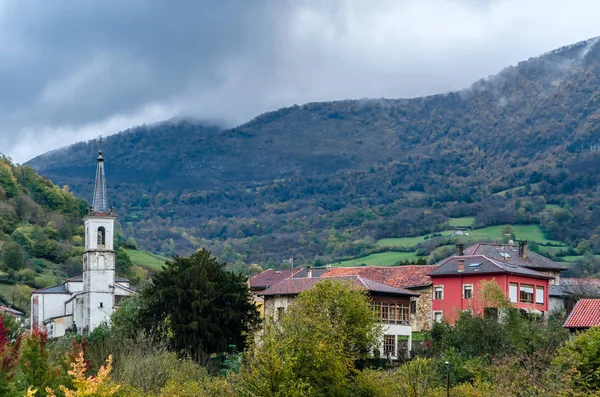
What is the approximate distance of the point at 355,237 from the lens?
197 meters

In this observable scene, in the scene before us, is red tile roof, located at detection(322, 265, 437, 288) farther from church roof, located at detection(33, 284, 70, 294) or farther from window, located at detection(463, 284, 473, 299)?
church roof, located at detection(33, 284, 70, 294)

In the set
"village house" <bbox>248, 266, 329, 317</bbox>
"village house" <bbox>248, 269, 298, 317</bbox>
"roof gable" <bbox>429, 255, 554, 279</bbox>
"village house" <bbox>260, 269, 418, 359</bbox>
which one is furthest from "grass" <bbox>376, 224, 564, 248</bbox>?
"village house" <bbox>260, 269, 418, 359</bbox>

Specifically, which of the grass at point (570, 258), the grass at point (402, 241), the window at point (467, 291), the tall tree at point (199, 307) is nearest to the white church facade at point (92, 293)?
the tall tree at point (199, 307)

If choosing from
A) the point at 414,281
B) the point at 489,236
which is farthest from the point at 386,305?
the point at 489,236

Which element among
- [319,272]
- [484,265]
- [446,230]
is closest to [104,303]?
[319,272]

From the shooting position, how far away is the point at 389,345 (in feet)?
229

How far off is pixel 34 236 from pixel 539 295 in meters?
85.6

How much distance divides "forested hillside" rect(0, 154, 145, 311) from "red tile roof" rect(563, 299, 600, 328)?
7219 centimetres

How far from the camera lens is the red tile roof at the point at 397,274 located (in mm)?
79125

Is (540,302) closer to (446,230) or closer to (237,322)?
(237,322)

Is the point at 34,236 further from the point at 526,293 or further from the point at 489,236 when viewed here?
the point at 526,293

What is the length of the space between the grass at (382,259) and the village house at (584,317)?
76.1 metres

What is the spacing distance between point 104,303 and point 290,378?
5370 centimetres

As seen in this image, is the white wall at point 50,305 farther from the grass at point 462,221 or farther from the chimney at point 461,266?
the grass at point 462,221
